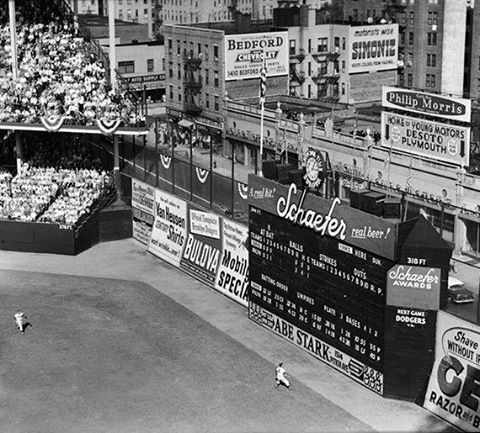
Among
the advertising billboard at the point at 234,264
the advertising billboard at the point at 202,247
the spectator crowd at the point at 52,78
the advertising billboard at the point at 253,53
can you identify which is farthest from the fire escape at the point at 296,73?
the advertising billboard at the point at 234,264

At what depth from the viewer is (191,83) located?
97438mm

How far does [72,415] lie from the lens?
1512 inches

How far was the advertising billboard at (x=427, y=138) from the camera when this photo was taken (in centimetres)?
6488

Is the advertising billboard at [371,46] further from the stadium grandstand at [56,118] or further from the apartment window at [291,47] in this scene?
the stadium grandstand at [56,118]

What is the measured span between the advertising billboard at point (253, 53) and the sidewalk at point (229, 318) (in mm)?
36392

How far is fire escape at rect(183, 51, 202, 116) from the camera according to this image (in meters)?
96.9

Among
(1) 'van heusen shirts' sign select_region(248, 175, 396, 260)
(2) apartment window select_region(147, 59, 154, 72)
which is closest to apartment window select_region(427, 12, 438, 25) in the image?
(2) apartment window select_region(147, 59, 154, 72)

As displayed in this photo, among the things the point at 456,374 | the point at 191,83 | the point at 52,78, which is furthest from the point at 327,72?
the point at 456,374

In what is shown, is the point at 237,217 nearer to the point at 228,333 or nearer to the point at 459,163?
the point at 228,333

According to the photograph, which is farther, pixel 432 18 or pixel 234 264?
pixel 432 18

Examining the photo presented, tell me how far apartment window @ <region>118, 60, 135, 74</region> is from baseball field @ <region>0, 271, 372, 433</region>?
203 feet

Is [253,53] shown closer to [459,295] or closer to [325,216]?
[325,216]

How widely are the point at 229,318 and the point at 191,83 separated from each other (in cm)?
→ 5229

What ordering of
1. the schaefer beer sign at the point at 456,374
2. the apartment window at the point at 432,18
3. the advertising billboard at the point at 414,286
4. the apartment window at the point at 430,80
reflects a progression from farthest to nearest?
1. the apartment window at the point at 430,80
2. the apartment window at the point at 432,18
3. the advertising billboard at the point at 414,286
4. the schaefer beer sign at the point at 456,374
